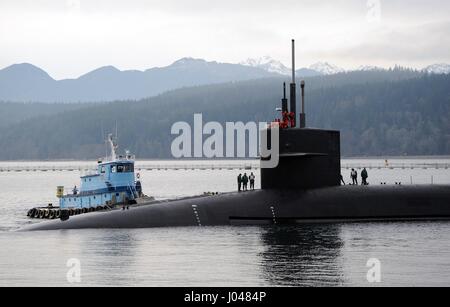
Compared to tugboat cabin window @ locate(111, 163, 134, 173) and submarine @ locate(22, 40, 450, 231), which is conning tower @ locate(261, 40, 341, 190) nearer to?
submarine @ locate(22, 40, 450, 231)

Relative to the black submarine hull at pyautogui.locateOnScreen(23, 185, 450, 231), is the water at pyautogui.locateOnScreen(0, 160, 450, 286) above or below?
below

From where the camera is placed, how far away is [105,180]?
5656 cm

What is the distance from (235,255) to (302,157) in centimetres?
784

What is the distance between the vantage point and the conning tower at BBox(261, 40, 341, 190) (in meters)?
38.0

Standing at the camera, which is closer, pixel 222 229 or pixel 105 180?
pixel 222 229

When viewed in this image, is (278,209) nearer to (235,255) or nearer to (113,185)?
(235,255)

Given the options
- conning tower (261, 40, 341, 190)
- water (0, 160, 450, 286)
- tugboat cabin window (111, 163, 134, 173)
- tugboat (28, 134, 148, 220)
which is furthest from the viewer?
tugboat cabin window (111, 163, 134, 173)

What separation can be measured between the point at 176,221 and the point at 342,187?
745 cm

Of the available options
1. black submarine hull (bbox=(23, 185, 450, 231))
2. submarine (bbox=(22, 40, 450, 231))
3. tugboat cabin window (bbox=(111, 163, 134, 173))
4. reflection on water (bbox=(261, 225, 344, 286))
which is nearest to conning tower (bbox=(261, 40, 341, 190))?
submarine (bbox=(22, 40, 450, 231))

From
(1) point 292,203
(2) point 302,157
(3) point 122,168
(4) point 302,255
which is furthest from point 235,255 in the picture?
(3) point 122,168

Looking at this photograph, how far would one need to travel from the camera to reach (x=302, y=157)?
1511 inches

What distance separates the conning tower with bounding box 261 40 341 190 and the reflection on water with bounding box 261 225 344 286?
212cm
